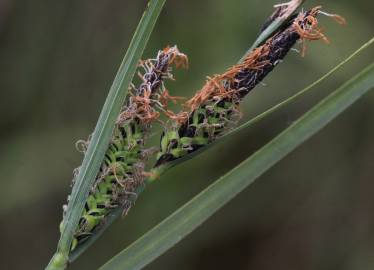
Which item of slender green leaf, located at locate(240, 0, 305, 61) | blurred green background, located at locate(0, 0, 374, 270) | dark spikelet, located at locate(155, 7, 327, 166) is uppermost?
slender green leaf, located at locate(240, 0, 305, 61)

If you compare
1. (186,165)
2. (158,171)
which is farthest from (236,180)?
(186,165)

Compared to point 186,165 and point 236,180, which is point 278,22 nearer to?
point 236,180

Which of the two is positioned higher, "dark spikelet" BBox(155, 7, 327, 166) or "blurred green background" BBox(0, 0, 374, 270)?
"dark spikelet" BBox(155, 7, 327, 166)

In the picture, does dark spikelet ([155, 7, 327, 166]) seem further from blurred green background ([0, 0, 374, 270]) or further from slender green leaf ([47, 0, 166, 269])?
blurred green background ([0, 0, 374, 270])

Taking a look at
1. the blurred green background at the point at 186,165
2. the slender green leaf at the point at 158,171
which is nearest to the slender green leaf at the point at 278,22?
the slender green leaf at the point at 158,171

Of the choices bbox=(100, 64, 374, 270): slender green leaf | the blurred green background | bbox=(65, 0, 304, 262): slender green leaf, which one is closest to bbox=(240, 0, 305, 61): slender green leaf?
bbox=(65, 0, 304, 262): slender green leaf

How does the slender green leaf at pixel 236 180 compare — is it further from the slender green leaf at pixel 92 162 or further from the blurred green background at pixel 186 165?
the blurred green background at pixel 186 165
